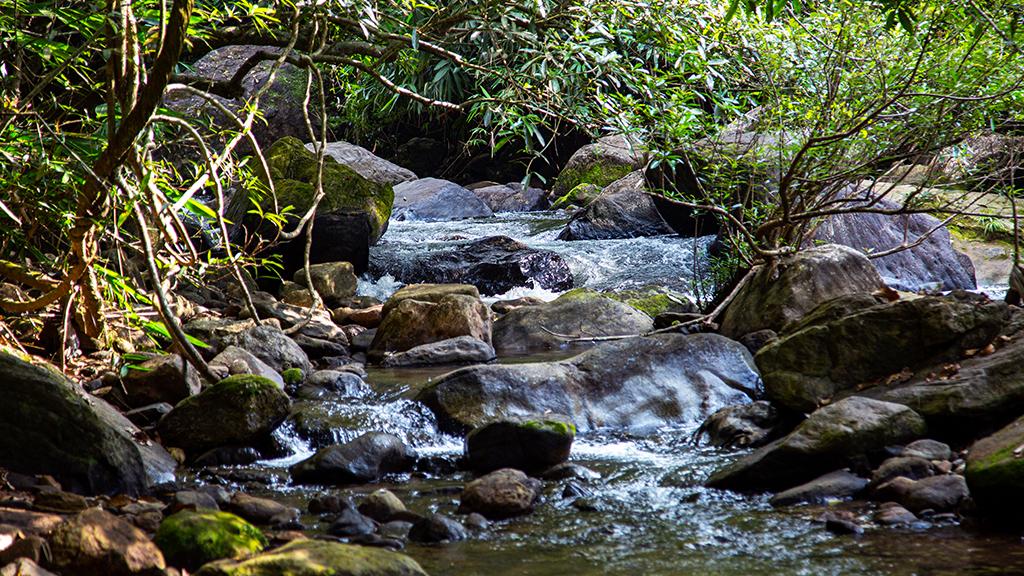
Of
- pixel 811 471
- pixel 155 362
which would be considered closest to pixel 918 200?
pixel 811 471

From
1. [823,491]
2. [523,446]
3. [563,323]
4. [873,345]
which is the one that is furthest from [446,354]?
[823,491]

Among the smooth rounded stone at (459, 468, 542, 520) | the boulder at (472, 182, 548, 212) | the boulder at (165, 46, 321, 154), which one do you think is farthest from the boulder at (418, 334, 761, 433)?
the boulder at (472, 182, 548, 212)

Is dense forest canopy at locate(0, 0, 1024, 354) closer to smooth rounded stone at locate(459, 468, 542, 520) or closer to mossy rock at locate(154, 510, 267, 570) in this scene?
mossy rock at locate(154, 510, 267, 570)

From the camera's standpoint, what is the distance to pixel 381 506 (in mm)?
3852

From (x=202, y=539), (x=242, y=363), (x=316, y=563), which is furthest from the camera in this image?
(x=242, y=363)

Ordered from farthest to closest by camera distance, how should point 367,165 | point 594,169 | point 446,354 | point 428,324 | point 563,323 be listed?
point 367,165 < point 594,169 < point 563,323 < point 428,324 < point 446,354

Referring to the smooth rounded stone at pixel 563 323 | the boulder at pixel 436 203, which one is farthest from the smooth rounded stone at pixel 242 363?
the boulder at pixel 436 203

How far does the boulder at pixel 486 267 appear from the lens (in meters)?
11.6

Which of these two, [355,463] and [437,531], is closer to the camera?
[437,531]

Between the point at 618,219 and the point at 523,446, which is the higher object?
the point at 618,219

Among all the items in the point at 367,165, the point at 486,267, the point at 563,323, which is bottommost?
the point at 563,323

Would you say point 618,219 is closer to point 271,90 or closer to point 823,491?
point 271,90

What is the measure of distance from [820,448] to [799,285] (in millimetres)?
3247

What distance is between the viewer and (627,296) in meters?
10.0
